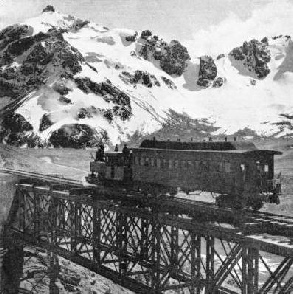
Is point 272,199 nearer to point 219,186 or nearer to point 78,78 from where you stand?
point 219,186

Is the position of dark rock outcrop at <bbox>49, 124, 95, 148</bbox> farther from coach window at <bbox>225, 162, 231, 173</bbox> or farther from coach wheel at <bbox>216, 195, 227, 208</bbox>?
coach wheel at <bbox>216, 195, 227, 208</bbox>

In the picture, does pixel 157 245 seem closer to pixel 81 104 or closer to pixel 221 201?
pixel 221 201

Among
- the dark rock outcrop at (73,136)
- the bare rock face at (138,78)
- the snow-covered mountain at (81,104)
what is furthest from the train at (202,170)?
the bare rock face at (138,78)

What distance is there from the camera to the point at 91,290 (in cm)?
2827

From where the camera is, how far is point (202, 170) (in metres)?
27.3

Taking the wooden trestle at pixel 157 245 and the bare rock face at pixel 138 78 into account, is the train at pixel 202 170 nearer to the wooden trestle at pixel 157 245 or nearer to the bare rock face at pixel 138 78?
the wooden trestle at pixel 157 245

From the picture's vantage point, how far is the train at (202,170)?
82.8 ft

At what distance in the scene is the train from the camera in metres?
25.2

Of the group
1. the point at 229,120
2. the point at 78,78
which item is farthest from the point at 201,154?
the point at 229,120

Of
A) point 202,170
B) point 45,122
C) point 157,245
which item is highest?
point 45,122

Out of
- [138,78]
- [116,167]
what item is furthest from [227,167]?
[138,78]

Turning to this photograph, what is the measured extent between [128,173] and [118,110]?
4726 inches

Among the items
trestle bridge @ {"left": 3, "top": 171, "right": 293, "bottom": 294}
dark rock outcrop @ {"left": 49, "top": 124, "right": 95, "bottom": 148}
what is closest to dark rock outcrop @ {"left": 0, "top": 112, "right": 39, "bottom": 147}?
dark rock outcrop @ {"left": 49, "top": 124, "right": 95, "bottom": 148}

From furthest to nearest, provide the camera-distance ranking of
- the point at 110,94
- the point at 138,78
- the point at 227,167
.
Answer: the point at 138,78 → the point at 110,94 → the point at 227,167
